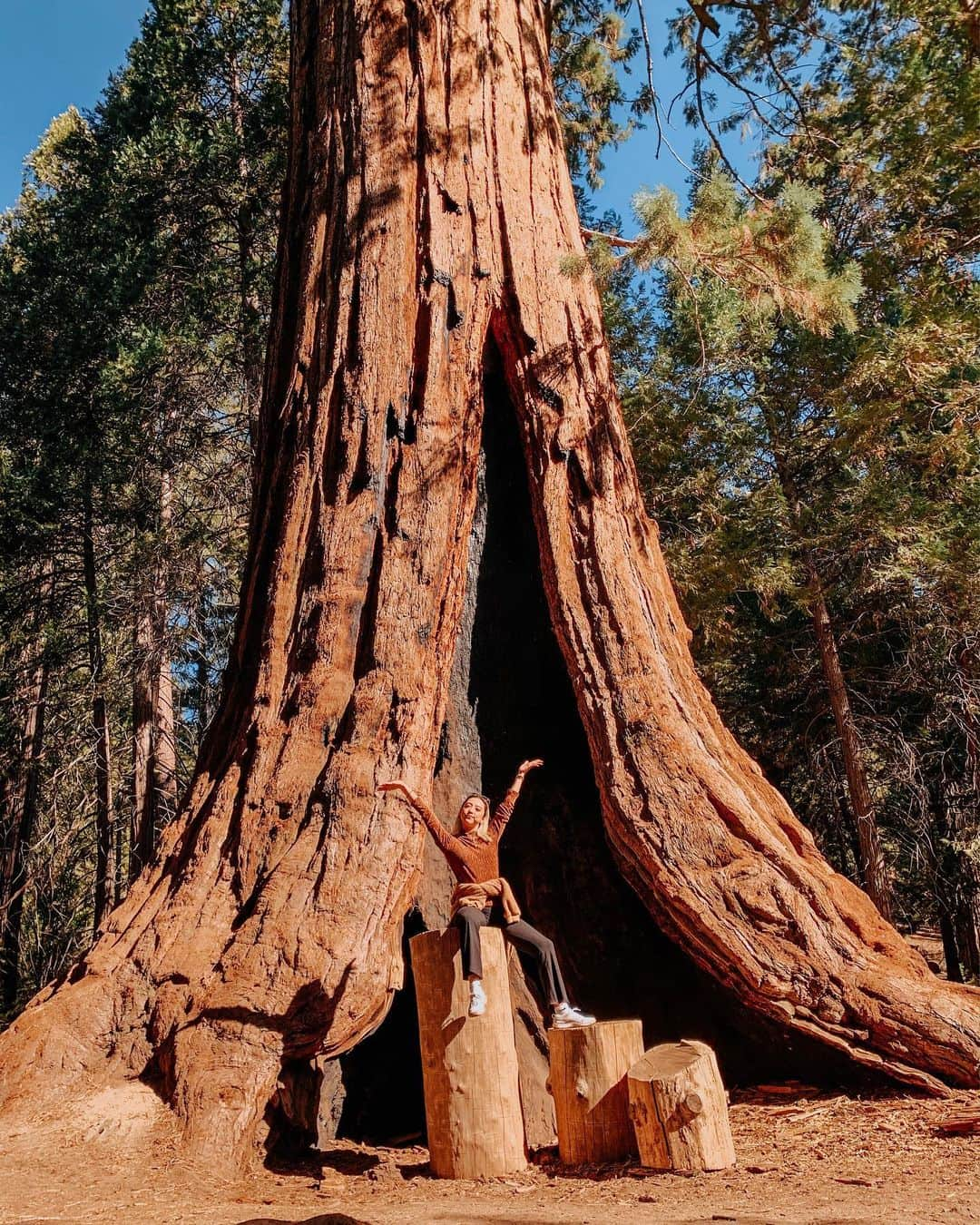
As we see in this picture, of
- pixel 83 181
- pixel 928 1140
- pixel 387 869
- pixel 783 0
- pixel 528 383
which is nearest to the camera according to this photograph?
pixel 928 1140

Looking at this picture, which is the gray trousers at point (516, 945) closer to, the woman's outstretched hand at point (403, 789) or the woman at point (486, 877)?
the woman at point (486, 877)

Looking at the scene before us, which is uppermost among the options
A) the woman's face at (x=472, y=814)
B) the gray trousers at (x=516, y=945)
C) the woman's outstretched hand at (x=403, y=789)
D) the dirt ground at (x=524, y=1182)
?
the woman's outstretched hand at (x=403, y=789)

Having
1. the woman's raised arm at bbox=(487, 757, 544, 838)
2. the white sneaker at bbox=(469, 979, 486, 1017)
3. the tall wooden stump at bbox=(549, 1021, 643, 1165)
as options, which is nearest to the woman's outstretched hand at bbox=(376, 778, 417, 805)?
the woman's raised arm at bbox=(487, 757, 544, 838)

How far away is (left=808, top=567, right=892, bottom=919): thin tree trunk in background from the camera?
440 inches

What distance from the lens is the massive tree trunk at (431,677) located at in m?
4.20

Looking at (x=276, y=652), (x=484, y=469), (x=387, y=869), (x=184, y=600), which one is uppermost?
(x=184, y=600)

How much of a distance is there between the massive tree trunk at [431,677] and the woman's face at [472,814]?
29 cm

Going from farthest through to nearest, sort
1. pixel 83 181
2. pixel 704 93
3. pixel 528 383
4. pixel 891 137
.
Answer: pixel 83 181
pixel 891 137
pixel 704 93
pixel 528 383

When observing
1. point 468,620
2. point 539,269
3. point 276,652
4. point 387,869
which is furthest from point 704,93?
point 387,869

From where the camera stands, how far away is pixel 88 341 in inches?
490

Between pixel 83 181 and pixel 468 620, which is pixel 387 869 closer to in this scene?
pixel 468 620

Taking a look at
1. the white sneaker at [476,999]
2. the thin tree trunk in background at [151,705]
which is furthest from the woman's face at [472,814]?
the thin tree trunk in background at [151,705]

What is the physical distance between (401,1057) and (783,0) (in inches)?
328

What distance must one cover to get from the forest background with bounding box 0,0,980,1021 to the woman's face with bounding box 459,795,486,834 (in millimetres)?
6976
